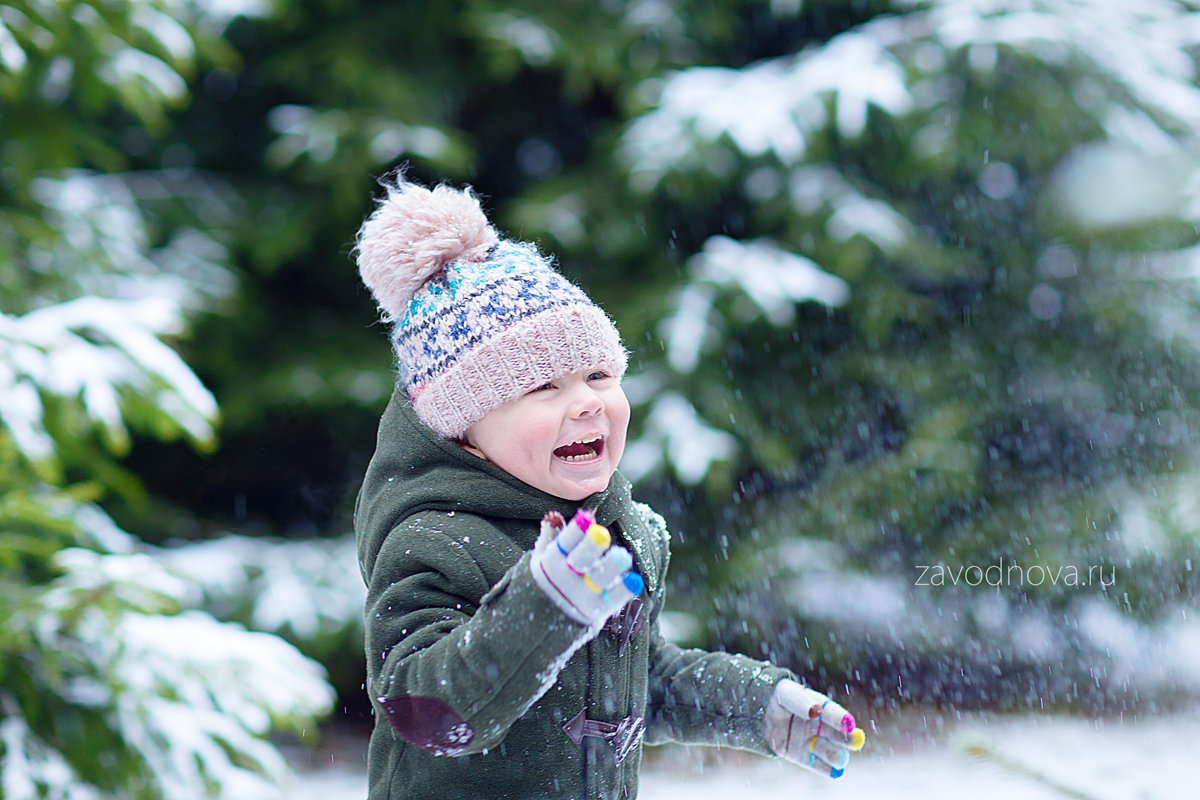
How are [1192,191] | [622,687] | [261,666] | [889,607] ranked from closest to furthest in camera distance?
[622,687] < [261,666] < [1192,191] < [889,607]

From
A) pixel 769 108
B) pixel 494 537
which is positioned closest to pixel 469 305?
pixel 494 537

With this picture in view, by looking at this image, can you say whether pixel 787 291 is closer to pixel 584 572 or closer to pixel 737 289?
pixel 737 289

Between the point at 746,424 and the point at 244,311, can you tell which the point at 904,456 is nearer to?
the point at 746,424

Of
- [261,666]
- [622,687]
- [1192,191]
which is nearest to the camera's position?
[622,687]

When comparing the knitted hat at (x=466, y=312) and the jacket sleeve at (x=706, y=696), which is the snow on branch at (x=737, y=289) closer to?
the jacket sleeve at (x=706, y=696)

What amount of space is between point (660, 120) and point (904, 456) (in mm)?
1747

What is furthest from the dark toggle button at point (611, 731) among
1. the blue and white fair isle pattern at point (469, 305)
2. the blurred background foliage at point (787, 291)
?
the blurred background foliage at point (787, 291)

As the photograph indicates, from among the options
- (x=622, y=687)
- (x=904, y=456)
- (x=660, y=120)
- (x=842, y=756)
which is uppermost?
(x=622, y=687)

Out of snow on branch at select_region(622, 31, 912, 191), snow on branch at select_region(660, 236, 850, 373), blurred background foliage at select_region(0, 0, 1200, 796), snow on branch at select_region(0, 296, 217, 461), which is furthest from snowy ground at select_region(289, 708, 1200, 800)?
snow on branch at select_region(622, 31, 912, 191)

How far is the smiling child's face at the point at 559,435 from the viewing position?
145cm

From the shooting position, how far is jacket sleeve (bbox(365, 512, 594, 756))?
47.4 inches

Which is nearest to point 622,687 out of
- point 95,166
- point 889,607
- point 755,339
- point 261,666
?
point 261,666

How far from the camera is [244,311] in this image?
4762 millimetres

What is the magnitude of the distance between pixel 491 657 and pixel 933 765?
12.0 feet
